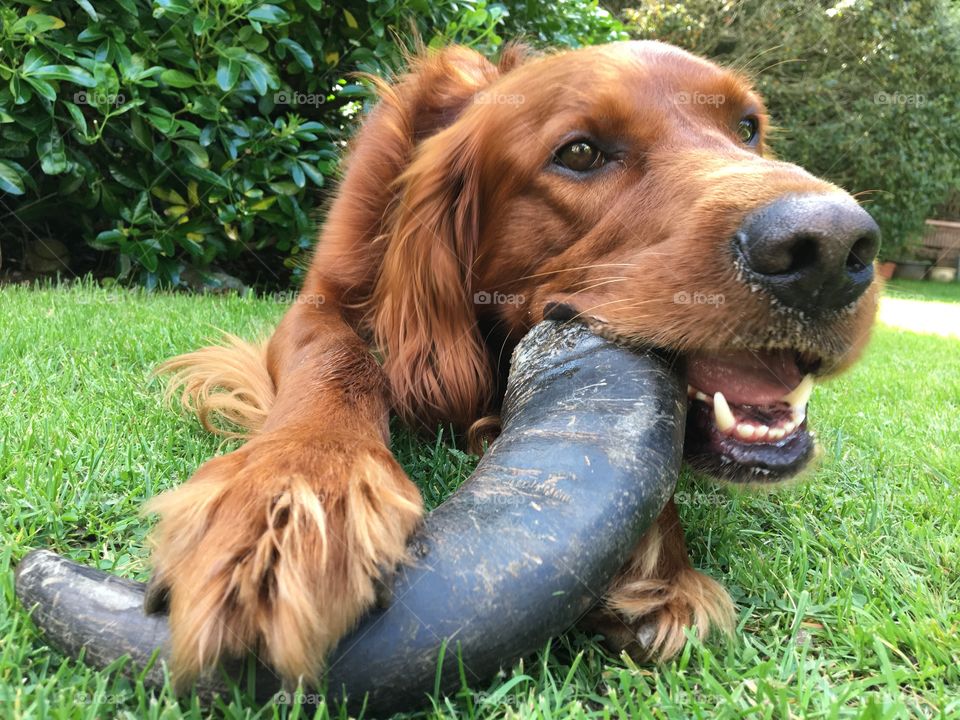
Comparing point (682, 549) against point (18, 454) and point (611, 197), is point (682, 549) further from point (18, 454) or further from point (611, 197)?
point (18, 454)

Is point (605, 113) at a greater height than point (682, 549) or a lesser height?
greater

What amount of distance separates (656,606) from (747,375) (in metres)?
0.57

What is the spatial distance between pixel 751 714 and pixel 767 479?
564 mm

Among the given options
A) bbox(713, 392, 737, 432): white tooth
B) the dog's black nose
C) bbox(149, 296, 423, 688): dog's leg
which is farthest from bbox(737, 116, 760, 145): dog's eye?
bbox(149, 296, 423, 688): dog's leg

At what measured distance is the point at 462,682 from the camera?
3.25ft

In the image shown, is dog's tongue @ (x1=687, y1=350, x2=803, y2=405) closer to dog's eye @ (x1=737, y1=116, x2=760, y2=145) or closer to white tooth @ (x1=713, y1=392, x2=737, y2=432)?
white tooth @ (x1=713, y1=392, x2=737, y2=432)

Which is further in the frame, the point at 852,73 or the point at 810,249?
the point at 852,73

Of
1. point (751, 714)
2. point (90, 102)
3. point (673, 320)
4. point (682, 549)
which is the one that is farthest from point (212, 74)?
point (751, 714)

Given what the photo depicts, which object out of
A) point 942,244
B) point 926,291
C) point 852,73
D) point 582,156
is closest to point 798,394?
point 582,156

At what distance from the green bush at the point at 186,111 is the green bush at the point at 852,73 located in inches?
396

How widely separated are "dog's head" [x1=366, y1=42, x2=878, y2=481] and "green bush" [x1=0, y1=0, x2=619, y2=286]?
1994mm

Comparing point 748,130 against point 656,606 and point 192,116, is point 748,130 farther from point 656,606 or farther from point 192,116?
point 192,116

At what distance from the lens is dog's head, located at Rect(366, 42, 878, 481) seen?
1.43 m

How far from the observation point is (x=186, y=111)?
440 cm
